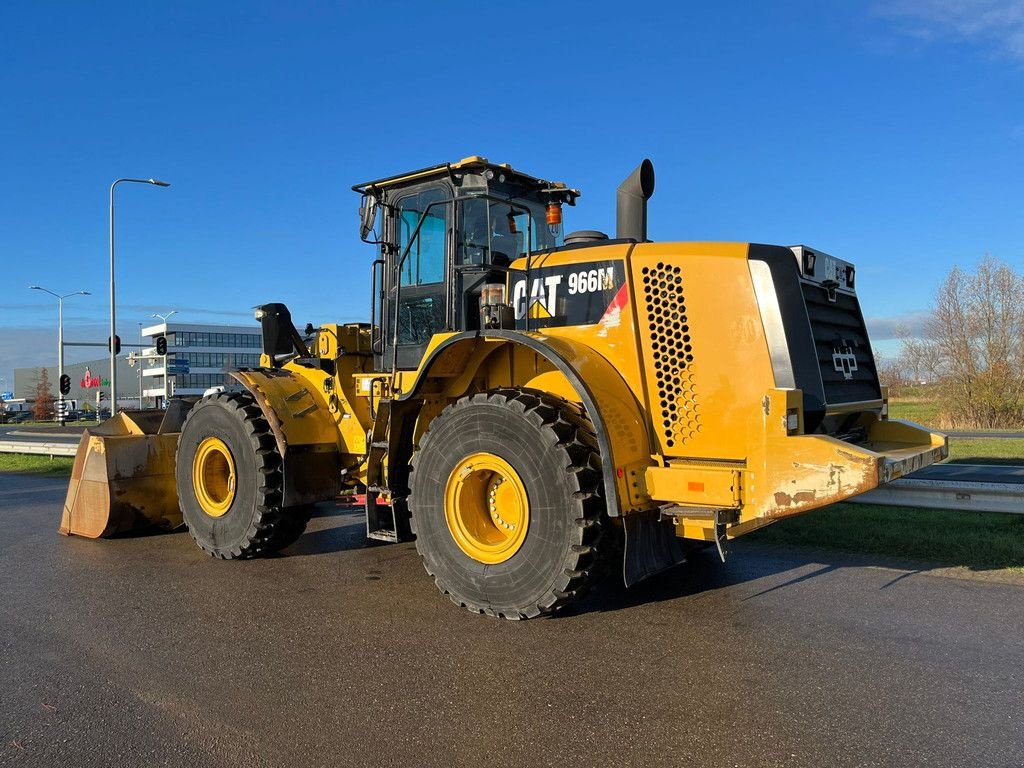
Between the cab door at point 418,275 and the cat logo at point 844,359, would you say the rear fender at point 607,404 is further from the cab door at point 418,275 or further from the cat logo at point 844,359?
the cat logo at point 844,359

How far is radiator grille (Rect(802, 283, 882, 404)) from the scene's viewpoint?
4.90 metres

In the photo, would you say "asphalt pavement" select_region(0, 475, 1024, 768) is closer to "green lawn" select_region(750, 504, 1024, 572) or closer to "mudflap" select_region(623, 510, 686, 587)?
"mudflap" select_region(623, 510, 686, 587)

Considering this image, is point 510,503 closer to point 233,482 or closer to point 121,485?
point 233,482

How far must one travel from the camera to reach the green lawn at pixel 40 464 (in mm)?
15148

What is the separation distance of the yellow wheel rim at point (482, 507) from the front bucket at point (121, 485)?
168 inches

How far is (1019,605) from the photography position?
16.3ft

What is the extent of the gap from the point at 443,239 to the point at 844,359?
3073 mm

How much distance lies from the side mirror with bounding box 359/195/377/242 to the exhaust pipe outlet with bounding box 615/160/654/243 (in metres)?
2.14

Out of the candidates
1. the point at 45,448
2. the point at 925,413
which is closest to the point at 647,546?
the point at 45,448

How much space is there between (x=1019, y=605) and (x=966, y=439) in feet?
45.3

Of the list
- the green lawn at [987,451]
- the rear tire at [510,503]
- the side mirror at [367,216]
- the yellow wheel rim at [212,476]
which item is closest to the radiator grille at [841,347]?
the rear tire at [510,503]

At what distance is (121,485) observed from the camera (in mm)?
7688

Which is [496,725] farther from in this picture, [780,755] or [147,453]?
[147,453]

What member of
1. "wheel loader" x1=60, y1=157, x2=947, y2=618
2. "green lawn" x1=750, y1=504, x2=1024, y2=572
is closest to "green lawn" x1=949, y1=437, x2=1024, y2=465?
"green lawn" x1=750, y1=504, x2=1024, y2=572
